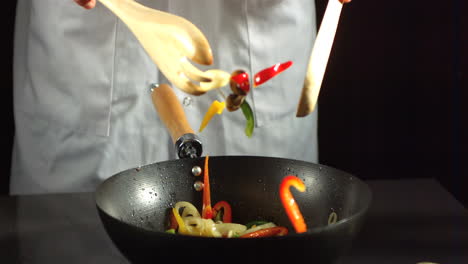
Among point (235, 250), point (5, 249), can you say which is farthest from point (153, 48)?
point (5, 249)

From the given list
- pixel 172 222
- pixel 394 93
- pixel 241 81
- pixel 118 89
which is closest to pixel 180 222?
pixel 172 222

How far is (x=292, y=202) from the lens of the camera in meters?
0.81

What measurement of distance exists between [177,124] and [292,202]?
0.22 meters

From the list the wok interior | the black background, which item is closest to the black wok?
the wok interior

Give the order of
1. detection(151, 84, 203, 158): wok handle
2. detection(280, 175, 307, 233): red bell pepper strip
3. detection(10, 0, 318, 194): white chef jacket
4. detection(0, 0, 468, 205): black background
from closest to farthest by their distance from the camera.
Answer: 1. detection(280, 175, 307, 233): red bell pepper strip
2. detection(151, 84, 203, 158): wok handle
3. detection(10, 0, 318, 194): white chef jacket
4. detection(0, 0, 468, 205): black background

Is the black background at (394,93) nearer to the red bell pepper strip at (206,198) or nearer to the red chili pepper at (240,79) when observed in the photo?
the red bell pepper strip at (206,198)

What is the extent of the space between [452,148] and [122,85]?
3.96 feet

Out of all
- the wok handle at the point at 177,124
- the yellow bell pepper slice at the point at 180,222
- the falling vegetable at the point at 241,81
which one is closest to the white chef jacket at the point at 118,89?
the wok handle at the point at 177,124

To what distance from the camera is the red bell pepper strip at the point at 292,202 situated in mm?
786

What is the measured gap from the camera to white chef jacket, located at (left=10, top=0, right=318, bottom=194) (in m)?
1.22

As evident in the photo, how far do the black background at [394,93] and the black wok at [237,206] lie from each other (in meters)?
1.03

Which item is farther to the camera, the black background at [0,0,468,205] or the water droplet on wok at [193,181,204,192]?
the black background at [0,0,468,205]

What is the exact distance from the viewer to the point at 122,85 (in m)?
1.23

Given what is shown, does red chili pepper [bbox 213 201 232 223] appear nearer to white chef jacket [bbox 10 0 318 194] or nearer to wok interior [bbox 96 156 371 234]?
wok interior [bbox 96 156 371 234]
